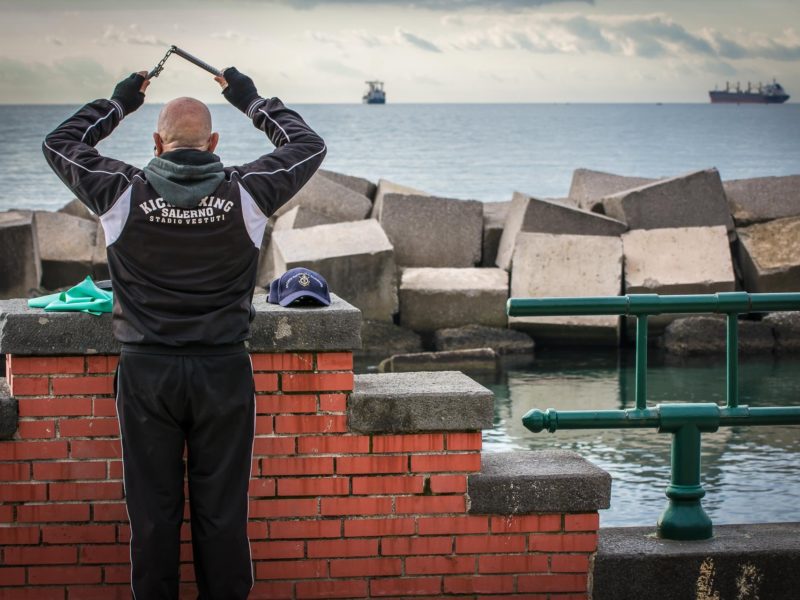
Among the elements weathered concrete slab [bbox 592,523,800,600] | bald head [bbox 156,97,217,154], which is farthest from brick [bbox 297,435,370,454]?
bald head [bbox 156,97,217,154]

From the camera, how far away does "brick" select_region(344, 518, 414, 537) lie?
4715 millimetres

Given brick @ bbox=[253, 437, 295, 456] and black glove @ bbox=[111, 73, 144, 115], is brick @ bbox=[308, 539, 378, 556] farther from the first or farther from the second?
black glove @ bbox=[111, 73, 144, 115]

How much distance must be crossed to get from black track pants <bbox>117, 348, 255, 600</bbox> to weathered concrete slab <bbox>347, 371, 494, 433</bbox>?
0.52 metres

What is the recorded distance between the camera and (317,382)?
15.1 ft

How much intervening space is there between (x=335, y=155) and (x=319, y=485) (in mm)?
75323

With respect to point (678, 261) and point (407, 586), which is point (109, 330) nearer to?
point (407, 586)

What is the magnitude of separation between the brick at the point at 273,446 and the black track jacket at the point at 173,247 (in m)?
0.55

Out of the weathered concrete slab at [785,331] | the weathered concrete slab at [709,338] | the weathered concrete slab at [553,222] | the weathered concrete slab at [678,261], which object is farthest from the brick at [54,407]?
the weathered concrete slab at [553,222]

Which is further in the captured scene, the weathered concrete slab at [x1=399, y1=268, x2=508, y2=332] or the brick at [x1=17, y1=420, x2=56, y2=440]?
the weathered concrete slab at [x1=399, y1=268, x2=508, y2=332]

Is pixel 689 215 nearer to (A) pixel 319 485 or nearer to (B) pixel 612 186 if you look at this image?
(B) pixel 612 186

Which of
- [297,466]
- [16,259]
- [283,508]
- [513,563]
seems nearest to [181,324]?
[297,466]

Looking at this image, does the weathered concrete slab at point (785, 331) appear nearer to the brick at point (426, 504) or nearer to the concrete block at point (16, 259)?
the concrete block at point (16, 259)

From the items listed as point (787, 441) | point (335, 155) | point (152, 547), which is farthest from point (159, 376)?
point (335, 155)

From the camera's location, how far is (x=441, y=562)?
188 inches
